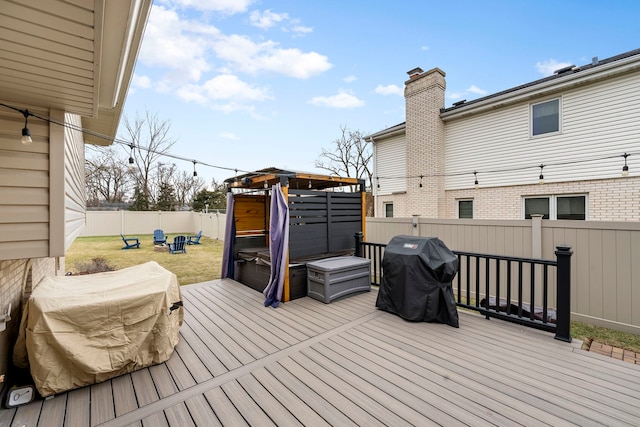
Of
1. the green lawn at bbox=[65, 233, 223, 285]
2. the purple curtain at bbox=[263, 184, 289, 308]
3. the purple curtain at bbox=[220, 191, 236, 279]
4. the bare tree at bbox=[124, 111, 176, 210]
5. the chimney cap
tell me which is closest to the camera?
the purple curtain at bbox=[263, 184, 289, 308]

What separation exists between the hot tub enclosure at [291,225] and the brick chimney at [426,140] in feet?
14.7

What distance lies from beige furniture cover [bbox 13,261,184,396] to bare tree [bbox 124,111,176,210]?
2032 centimetres

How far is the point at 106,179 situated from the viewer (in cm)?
2123

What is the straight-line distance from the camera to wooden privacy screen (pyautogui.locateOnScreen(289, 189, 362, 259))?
441 cm

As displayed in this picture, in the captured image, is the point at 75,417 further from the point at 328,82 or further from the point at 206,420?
the point at 328,82

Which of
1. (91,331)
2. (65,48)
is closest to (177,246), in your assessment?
(91,331)

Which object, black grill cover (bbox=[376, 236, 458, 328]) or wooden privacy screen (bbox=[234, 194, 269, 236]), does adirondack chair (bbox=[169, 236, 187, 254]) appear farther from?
black grill cover (bbox=[376, 236, 458, 328])

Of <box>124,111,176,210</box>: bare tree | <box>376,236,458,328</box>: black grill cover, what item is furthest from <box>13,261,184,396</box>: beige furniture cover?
<box>124,111,176,210</box>: bare tree

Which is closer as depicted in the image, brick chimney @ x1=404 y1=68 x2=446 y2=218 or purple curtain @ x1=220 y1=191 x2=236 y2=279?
purple curtain @ x1=220 y1=191 x2=236 y2=279

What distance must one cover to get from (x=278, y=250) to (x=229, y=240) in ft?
6.49

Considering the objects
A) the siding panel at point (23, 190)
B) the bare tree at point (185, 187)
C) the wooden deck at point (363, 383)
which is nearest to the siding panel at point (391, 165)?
the wooden deck at point (363, 383)

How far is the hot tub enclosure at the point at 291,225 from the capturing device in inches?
170

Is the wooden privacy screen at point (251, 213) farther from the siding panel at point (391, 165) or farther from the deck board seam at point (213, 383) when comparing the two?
the siding panel at point (391, 165)

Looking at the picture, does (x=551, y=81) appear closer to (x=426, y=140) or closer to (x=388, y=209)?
(x=426, y=140)
